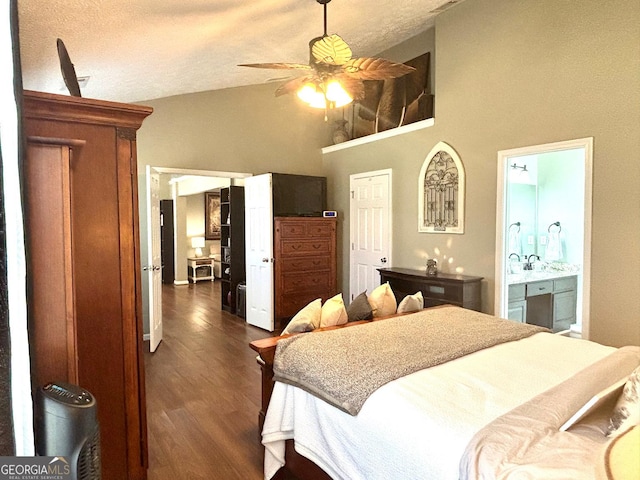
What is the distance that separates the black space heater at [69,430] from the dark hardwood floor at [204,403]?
160 centimetres

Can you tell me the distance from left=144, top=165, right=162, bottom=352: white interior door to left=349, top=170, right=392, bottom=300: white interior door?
270 cm

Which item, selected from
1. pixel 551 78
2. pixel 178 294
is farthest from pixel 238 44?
pixel 178 294

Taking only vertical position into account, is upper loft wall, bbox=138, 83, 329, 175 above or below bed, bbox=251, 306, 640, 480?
above

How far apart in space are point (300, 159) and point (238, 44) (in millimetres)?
2715

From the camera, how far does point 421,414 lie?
4.84 feet

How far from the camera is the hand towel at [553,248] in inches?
197

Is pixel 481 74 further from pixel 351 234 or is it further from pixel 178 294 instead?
pixel 178 294

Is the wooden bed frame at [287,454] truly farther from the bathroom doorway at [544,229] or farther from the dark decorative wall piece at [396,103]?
the dark decorative wall piece at [396,103]

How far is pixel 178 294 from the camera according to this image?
8.05 meters

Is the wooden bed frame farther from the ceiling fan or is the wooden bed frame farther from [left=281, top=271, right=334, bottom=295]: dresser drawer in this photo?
[left=281, top=271, right=334, bottom=295]: dresser drawer

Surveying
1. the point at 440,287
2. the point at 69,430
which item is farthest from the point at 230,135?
the point at 69,430

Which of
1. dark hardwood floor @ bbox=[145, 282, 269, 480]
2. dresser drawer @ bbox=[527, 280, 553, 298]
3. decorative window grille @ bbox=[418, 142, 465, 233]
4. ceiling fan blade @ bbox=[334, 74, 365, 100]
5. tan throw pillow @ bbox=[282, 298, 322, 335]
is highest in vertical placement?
ceiling fan blade @ bbox=[334, 74, 365, 100]

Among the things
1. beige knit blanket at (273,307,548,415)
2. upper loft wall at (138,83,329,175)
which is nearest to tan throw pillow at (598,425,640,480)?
beige knit blanket at (273,307,548,415)

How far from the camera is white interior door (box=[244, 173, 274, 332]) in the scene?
530cm
